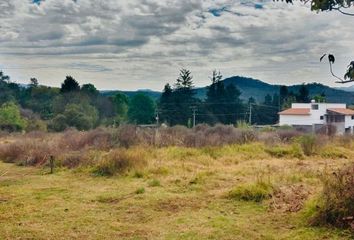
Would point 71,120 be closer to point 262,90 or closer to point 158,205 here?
point 158,205

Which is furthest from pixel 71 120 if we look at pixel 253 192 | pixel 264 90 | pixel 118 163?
pixel 264 90

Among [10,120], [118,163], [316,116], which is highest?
[316,116]

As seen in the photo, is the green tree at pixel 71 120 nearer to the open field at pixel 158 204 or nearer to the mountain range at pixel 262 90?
the open field at pixel 158 204

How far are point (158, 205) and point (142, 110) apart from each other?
144ft

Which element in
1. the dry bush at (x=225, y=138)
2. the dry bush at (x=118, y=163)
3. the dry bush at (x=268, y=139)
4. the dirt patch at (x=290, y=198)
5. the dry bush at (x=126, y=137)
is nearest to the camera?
the dirt patch at (x=290, y=198)

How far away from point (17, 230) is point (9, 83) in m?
65.3

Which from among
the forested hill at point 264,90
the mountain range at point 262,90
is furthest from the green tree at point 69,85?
the forested hill at point 264,90

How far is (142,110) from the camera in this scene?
171 feet

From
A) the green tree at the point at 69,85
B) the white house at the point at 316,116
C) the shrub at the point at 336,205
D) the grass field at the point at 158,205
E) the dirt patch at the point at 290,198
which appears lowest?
the grass field at the point at 158,205

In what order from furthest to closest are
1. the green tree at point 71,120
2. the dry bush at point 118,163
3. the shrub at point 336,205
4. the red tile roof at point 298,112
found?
the red tile roof at point 298,112 < the green tree at point 71,120 < the dry bush at point 118,163 < the shrub at point 336,205

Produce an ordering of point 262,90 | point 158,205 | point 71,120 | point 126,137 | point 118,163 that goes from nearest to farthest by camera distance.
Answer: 1. point 158,205
2. point 118,163
3. point 126,137
4. point 71,120
5. point 262,90

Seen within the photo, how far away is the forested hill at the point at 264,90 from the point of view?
65.9 meters

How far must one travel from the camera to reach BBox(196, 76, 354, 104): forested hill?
65.9m

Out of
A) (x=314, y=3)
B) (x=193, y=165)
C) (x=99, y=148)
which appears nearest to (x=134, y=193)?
(x=193, y=165)
